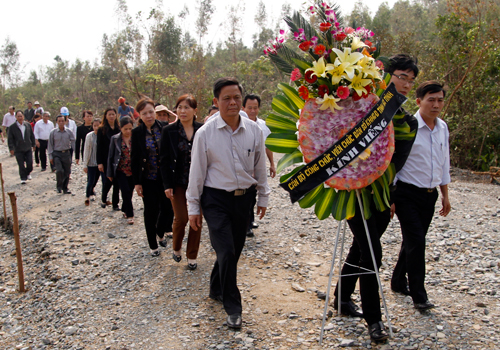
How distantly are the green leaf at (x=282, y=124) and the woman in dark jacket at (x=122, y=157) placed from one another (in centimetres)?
475

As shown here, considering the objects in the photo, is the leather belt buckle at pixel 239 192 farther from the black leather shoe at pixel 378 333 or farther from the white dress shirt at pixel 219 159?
the black leather shoe at pixel 378 333

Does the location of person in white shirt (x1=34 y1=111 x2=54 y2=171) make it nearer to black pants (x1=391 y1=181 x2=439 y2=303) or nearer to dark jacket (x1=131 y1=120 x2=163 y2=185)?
dark jacket (x1=131 y1=120 x2=163 y2=185)

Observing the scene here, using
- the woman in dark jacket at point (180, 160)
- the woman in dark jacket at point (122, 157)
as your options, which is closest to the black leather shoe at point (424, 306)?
the woman in dark jacket at point (180, 160)

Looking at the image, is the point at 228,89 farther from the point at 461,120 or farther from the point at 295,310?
the point at 461,120

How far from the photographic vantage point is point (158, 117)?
7.11m

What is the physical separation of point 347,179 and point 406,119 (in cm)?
93

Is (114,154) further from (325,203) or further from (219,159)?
(325,203)

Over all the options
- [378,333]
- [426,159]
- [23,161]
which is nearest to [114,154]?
[426,159]

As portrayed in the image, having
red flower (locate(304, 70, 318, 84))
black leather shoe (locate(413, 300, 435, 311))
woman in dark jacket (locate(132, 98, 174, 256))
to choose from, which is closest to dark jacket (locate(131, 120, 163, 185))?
woman in dark jacket (locate(132, 98, 174, 256))

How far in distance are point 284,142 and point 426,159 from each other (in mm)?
1547

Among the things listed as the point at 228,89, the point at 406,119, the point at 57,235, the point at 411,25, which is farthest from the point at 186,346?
the point at 411,25

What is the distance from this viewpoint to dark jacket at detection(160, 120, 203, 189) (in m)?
5.28

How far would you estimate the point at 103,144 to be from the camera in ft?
27.6

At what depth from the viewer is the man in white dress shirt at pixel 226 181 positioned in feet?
12.9
